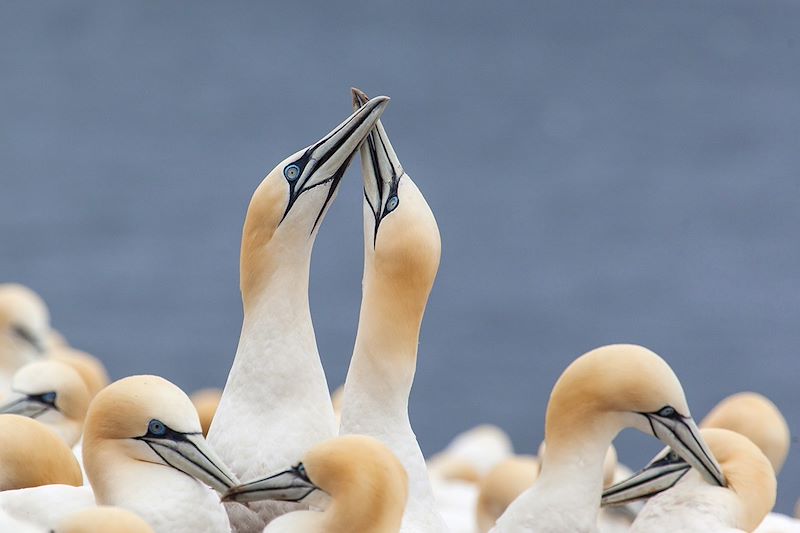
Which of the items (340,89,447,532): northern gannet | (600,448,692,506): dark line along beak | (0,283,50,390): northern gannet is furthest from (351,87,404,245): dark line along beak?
(0,283,50,390): northern gannet

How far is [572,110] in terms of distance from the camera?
2341cm

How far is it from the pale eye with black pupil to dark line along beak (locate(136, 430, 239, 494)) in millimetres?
1271

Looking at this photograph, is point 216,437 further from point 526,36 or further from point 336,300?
point 526,36

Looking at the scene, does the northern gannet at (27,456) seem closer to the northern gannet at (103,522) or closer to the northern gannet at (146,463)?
the northern gannet at (146,463)

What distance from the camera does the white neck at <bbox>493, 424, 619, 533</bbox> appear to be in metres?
5.27

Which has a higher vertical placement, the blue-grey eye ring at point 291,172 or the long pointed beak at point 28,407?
the blue-grey eye ring at point 291,172

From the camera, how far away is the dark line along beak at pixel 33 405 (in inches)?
288

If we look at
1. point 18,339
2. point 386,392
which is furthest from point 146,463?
point 18,339

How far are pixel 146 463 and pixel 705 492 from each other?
5.54 ft

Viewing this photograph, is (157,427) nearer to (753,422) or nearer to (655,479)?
(655,479)

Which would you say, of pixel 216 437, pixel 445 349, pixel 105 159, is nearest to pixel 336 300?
pixel 445 349

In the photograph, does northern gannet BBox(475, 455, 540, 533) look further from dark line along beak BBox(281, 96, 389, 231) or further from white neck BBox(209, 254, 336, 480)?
dark line along beak BBox(281, 96, 389, 231)

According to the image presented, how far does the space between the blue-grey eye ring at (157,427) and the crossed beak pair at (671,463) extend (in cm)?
142

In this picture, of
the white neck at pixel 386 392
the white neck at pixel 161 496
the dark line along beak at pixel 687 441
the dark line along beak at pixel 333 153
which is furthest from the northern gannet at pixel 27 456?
the dark line along beak at pixel 687 441
